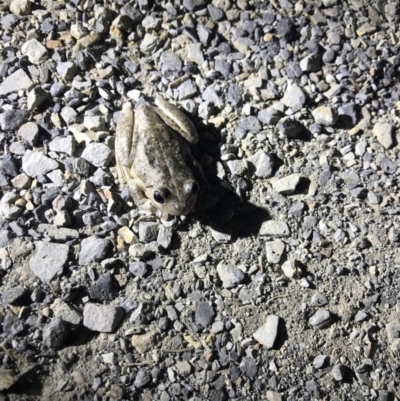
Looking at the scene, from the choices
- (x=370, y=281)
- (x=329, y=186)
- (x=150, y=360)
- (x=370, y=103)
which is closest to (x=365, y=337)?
(x=370, y=281)

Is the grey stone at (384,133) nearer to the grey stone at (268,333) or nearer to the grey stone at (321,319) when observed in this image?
the grey stone at (321,319)

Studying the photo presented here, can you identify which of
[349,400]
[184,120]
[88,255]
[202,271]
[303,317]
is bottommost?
[349,400]

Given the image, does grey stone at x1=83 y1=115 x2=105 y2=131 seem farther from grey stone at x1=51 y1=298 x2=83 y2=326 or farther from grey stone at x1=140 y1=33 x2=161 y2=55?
grey stone at x1=51 y1=298 x2=83 y2=326

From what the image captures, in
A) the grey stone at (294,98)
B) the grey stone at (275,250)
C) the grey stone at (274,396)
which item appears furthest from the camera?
the grey stone at (294,98)

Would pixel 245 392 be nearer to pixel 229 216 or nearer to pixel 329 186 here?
pixel 229 216

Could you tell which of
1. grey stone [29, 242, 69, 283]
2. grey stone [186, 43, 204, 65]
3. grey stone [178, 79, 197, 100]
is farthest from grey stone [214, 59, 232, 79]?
grey stone [29, 242, 69, 283]

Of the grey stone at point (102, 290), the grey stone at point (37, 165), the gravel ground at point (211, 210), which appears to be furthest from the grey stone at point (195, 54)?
the grey stone at point (102, 290)
